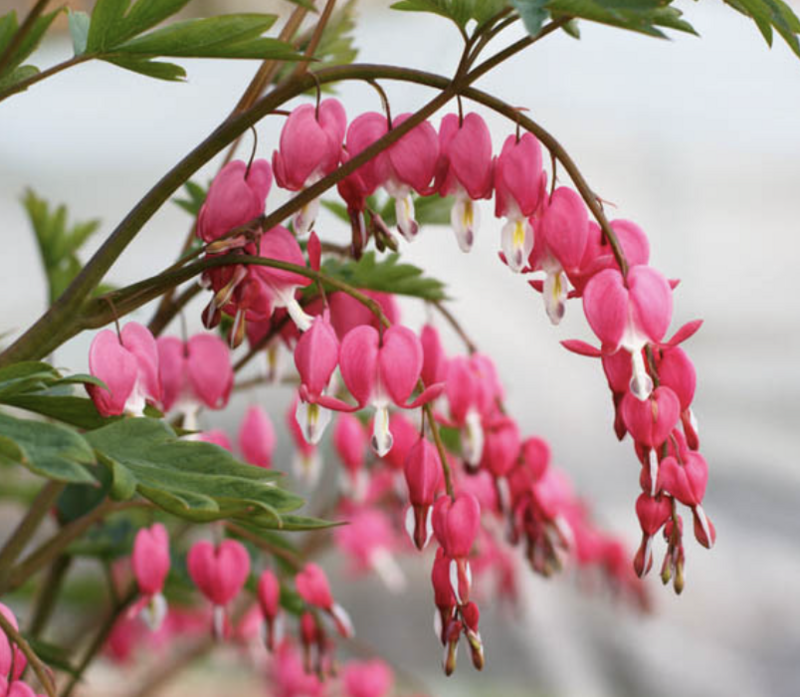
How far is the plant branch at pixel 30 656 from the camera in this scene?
0.61 meters

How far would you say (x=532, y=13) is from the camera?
546 mm

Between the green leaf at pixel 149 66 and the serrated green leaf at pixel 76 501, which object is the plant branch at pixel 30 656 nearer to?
the green leaf at pixel 149 66

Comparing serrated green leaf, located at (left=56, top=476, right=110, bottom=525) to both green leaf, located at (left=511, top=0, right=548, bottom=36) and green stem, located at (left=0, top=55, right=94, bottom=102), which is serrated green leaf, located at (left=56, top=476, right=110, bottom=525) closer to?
green stem, located at (left=0, top=55, right=94, bottom=102)

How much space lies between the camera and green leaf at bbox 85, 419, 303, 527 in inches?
22.5

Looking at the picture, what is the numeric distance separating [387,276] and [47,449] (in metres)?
0.43

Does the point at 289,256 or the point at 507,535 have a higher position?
the point at 289,256

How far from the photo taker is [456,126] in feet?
2.25

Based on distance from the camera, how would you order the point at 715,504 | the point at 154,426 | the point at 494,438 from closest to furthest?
the point at 154,426, the point at 494,438, the point at 715,504

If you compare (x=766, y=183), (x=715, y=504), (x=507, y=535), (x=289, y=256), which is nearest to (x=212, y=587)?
(x=507, y=535)

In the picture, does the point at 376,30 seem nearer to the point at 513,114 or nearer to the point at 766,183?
the point at 766,183

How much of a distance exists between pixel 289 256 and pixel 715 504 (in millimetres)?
2614

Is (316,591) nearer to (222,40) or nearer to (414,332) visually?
(414,332)

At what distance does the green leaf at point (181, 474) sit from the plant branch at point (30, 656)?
119 millimetres

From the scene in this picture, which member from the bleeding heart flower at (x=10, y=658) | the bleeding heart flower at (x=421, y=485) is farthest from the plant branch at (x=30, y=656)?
Result: the bleeding heart flower at (x=421, y=485)
